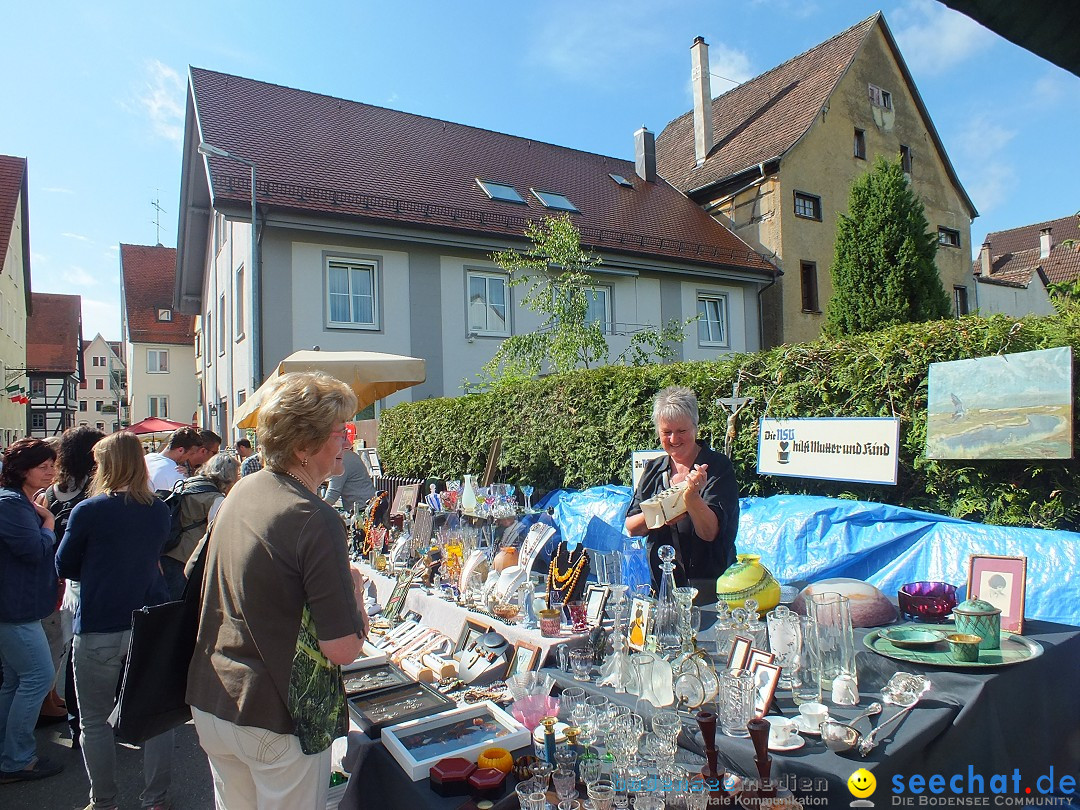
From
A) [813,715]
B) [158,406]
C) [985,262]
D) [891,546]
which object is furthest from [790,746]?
[985,262]

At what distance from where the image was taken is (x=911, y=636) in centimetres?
250

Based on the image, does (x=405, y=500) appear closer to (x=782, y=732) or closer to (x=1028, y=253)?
(x=782, y=732)

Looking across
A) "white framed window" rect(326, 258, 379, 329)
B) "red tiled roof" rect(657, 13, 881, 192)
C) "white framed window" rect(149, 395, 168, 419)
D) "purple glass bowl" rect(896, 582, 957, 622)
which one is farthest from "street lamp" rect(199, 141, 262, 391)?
"white framed window" rect(149, 395, 168, 419)

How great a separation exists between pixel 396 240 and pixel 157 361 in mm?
22750

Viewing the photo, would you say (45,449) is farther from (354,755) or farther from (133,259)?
(133,259)

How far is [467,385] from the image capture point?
1396 centimetres

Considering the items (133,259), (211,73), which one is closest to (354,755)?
(211,73)

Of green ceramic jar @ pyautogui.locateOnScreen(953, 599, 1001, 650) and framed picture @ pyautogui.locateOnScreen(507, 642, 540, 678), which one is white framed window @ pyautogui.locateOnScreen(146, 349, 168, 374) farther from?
green ceramic jar @ pyautogui.locateOnScreen(953, 599, 1001, 650)

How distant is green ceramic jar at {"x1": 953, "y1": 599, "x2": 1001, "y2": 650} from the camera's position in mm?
2348

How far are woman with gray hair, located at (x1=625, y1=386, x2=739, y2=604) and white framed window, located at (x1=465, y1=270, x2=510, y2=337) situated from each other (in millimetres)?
11832

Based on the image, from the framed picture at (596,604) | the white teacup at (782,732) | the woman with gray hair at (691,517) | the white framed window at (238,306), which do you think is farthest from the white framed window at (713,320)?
the white teacup at (782,732)

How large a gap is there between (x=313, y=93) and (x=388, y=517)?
16.2 metres

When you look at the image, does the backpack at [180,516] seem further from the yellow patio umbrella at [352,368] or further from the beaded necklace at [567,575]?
the yellow patio umbrella at [352,368]

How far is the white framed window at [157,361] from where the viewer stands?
101ft
